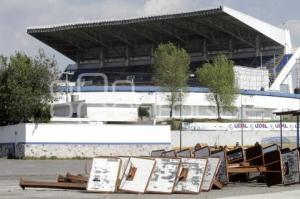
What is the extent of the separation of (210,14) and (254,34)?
1321 cm

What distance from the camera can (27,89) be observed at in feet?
207

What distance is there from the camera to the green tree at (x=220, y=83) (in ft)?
291

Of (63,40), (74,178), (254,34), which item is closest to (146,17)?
(254,34)

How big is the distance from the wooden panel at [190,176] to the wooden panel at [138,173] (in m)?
1.16

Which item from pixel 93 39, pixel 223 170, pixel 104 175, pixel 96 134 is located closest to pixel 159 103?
pixel 96 134

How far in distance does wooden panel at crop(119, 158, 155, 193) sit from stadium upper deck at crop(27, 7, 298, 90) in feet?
275

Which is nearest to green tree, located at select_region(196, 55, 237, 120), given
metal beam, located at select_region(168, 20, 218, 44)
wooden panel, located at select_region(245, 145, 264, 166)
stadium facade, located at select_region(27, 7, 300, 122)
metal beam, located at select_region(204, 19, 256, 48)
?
stadium facade, located at select_region(27, 7, 300, 122)

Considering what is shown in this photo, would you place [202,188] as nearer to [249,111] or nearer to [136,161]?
[136,161]

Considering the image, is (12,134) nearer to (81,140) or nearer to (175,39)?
(81,140)

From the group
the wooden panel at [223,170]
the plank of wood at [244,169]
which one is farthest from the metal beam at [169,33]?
the wooden panel at [223,170]

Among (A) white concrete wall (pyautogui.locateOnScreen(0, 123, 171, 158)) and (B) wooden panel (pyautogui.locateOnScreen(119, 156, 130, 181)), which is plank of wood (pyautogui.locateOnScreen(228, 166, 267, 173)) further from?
(A) white concrete wall (pyautogui.locateOnScreen(0, 123, 171, 158))

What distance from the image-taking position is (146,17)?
11062 centimetres

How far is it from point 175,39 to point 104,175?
10104cm

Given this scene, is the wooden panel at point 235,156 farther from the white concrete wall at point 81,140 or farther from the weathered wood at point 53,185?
the white concrete wall at point 81,140
